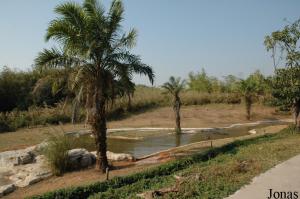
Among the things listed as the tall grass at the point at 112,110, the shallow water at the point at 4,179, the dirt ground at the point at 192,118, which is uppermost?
the tall grass at the point at 112,110

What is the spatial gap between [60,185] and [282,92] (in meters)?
12.7

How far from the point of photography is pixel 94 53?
1309 centimetres

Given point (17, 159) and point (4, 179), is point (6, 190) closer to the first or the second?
point (4, 179)

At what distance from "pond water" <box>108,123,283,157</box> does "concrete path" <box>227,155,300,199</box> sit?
8.55m

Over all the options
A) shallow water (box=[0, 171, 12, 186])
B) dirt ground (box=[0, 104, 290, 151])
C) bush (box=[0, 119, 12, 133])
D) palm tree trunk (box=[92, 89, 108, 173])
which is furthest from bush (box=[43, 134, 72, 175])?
bush (box=[0, 119, 12, 133])

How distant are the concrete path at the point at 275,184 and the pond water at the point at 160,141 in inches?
337

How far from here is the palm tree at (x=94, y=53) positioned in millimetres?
12977

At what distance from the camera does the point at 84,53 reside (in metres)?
13.1

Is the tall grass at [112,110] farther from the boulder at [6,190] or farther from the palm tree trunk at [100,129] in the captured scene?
the boulder at [6,190]

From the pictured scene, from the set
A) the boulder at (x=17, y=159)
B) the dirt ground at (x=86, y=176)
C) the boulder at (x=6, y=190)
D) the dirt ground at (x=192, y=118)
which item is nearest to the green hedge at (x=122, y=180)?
the dirt ground at (x=86, y=176)

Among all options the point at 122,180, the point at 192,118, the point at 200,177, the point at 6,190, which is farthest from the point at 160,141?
the point at 192,118

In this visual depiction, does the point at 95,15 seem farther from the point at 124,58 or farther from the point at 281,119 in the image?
the point at 281,119

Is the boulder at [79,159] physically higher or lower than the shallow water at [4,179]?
higher

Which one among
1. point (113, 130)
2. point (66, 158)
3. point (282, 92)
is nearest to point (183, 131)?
point (113, 130)
